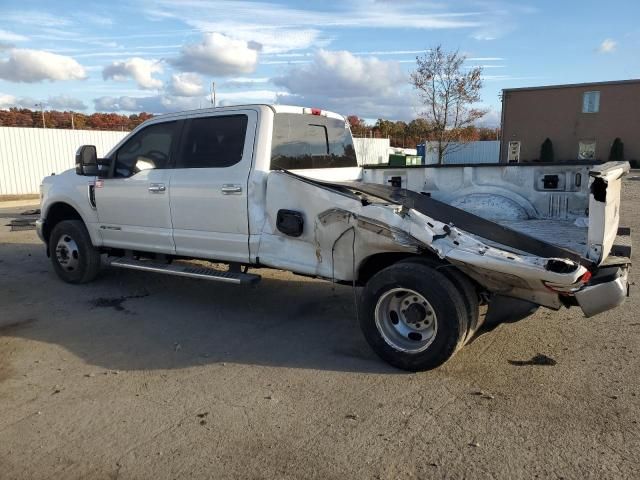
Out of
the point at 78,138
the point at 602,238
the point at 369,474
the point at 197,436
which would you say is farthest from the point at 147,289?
the point at 78,138

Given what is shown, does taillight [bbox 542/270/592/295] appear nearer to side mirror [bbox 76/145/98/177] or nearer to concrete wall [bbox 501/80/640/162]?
side mirror [bbox 76/145/98/177]

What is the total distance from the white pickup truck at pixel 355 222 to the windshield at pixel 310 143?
0.06 feet

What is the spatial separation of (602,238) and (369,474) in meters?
2.38

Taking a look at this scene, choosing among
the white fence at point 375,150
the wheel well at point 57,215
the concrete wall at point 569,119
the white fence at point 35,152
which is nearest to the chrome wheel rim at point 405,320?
the wheel well at point 57,215

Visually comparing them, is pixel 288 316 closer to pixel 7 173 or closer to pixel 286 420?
pixel 286 420

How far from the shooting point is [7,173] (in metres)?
21.7

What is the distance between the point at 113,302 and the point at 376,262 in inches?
135

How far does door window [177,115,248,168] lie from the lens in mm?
5469

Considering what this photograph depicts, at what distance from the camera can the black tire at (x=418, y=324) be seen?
13.2 ft

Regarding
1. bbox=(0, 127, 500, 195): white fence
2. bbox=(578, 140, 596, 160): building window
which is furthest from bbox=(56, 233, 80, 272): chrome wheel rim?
bbox=(578, 140, 596, 160): building window

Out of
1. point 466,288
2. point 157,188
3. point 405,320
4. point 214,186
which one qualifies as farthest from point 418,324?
point 157,188

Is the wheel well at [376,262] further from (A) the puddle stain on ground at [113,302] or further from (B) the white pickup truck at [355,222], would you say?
(A) the puddle stain on ground at [113,302]

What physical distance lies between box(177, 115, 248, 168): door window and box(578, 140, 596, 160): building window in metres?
41.7

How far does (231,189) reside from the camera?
5344 millimetres
